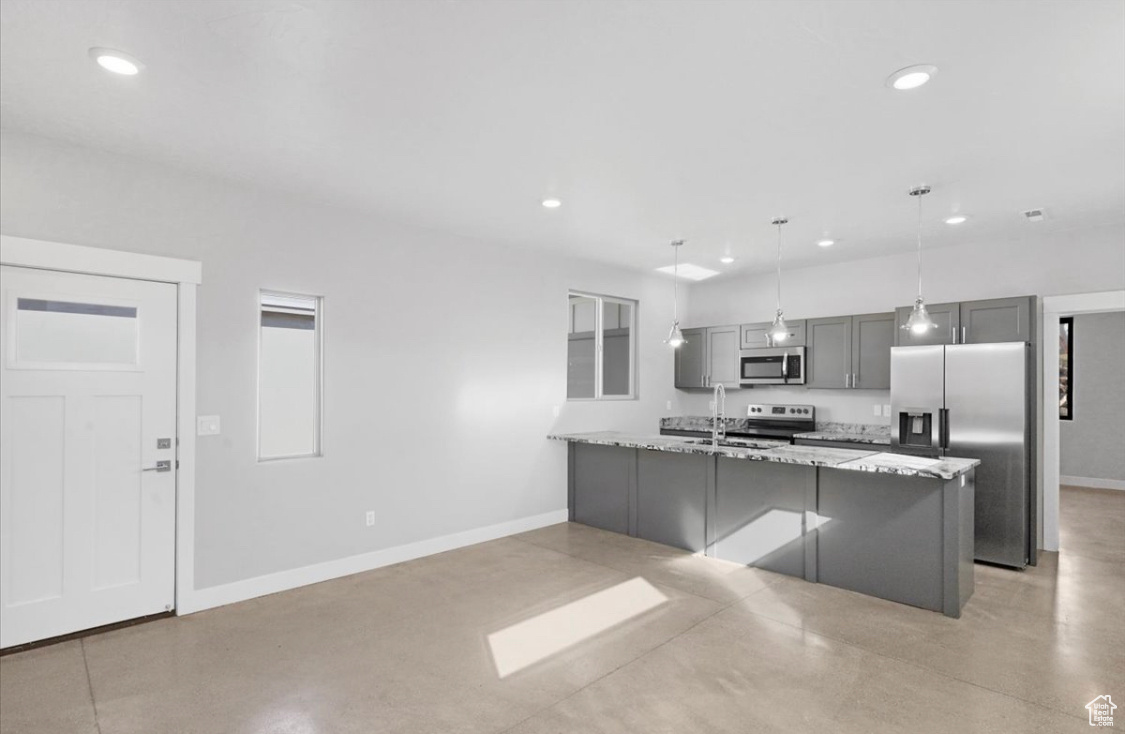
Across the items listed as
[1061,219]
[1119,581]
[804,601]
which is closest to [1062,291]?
[1061,219]

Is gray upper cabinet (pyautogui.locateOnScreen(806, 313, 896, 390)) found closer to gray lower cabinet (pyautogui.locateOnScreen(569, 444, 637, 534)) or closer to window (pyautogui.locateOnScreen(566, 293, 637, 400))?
window (pyautogui.locateOnScreen(566, 293, 637, 400))

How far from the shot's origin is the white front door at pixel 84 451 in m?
3.12

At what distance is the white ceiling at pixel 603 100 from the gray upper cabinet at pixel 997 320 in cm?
82

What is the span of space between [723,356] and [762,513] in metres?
2.74

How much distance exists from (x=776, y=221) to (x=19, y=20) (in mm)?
4498

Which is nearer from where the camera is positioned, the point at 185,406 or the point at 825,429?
the point at 185,406

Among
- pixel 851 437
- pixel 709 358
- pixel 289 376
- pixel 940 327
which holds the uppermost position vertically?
pixel 940 327

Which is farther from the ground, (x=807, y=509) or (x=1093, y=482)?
(x=807, y=509)

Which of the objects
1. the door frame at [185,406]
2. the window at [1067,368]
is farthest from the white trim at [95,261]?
the window at [1067,368]

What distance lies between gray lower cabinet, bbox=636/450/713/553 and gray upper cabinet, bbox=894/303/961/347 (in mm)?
2215

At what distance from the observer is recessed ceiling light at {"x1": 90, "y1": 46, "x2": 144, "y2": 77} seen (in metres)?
2.33

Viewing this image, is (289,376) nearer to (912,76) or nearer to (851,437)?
(912,76)

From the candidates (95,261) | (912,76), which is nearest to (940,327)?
(912,76)

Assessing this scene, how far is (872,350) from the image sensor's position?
574cm
